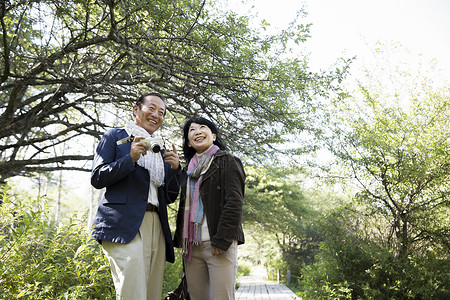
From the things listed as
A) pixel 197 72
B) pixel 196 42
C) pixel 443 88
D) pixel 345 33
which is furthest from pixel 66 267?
pixel 443 88

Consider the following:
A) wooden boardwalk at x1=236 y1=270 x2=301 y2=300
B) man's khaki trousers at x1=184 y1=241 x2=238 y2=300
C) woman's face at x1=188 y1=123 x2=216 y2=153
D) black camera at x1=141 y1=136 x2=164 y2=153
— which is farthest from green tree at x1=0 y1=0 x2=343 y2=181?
wooden boardwalk at x1=236 y1=270 x2=301 y2=300

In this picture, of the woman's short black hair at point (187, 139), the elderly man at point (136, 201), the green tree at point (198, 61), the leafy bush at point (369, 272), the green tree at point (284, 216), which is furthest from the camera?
the green tree at point (284, 216)

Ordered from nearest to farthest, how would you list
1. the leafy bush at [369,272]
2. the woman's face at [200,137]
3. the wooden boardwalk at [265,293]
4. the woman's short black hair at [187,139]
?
the woman's face at [200,137], the woman's short black hair at [187,139], the leafy bush at [369,272], the wooden boardwalk at [265,293]

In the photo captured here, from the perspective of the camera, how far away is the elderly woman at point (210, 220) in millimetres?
2385

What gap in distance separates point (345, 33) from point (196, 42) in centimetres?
425

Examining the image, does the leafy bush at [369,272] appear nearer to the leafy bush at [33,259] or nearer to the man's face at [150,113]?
the leafy bush at [33,259]

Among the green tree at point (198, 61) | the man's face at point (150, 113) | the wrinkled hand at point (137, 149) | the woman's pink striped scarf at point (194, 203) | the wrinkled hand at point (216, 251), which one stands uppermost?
the green tree at point (198, 61)

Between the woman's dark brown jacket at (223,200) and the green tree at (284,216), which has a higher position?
the green tree at (284,216)

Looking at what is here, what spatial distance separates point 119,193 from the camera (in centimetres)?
233

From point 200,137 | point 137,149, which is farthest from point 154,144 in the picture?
point 200,137

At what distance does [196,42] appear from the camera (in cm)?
427

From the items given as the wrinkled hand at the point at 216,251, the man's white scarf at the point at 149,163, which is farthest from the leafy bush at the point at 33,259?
the wrinkled hand at the point at 216,251

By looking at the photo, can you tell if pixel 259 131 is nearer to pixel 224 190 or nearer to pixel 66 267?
pixel 224 190

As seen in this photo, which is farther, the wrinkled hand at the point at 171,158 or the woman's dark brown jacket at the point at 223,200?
the wrinkled hand at the point at 171,158
